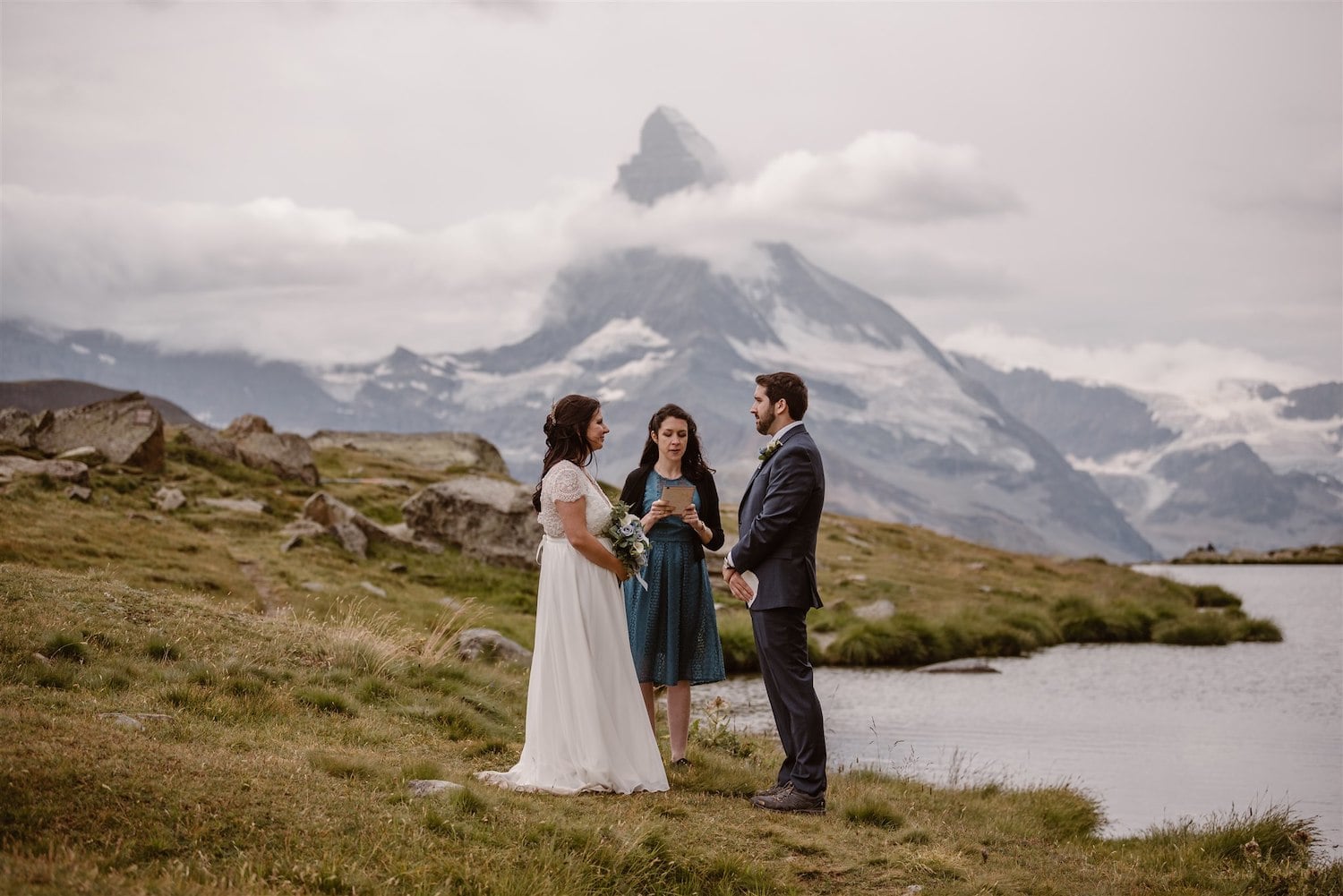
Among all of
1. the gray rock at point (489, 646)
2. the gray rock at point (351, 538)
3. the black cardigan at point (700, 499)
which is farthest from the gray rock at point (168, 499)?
the black cardigan at point (700, 499)

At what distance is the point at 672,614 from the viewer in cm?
1135

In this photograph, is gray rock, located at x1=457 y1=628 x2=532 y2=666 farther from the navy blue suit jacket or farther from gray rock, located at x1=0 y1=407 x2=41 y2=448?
gray rock, located at x1=0 y1=407 x2=41 y2=448

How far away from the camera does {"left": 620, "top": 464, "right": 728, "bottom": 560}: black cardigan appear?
11.6 meters

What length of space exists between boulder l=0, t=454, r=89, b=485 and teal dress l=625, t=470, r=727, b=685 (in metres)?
20.4

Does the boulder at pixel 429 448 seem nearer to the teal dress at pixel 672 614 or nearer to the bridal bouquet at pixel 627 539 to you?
the teal dress at pixel 672 614

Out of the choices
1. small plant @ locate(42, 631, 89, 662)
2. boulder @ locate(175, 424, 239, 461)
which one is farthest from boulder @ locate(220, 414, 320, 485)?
small plant @ locate(42, 631, 89, 662)

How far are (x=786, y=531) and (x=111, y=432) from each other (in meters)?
26.8

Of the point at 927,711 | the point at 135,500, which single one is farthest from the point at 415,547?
the point at 927,711

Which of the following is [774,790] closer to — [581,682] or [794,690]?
[794,690]

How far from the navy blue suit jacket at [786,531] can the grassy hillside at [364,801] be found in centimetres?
202

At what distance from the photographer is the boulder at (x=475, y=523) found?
29.4 meters

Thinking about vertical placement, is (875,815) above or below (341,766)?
below

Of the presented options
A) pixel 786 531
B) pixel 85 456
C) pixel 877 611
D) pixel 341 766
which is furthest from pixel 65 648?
pixel 877 611

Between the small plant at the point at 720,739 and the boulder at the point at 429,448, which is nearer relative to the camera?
the small plant at the point at 720,739
